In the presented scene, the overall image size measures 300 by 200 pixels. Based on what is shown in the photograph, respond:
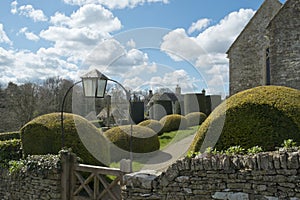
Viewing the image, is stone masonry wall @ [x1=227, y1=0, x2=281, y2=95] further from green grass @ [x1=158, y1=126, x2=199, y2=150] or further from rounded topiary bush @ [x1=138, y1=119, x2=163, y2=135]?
rounded topiary bush @ [x1=138, y1=119, x2=163, y2=135]

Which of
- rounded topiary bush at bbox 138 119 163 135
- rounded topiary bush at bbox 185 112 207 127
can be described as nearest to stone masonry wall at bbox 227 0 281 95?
rounded topiary bush at bbox 138 119 163 135

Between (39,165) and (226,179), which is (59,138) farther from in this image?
(226,179)

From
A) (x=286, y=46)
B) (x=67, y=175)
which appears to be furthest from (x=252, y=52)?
(x=67, y=175)

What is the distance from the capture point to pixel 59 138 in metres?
7.25

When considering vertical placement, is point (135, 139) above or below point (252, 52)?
below

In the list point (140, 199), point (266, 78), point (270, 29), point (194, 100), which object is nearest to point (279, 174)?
point (140, 199)

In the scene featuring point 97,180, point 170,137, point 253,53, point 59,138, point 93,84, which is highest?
point 253,53

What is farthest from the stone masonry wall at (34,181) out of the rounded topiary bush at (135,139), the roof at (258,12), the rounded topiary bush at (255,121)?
the roof at (258,12)

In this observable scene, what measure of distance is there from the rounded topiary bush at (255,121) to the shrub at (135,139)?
6306mm

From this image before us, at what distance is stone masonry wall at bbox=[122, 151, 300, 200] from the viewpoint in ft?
10.6

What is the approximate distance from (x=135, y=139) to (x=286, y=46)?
628cm

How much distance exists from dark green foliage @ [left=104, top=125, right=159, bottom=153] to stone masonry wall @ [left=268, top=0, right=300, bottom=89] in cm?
527

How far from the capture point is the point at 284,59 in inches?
349

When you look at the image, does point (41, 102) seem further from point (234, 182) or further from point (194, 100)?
point (234, 182)
